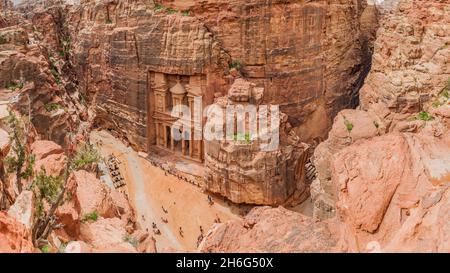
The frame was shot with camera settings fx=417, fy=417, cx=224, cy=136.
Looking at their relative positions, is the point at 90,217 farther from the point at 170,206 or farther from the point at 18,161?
the point at 170,206

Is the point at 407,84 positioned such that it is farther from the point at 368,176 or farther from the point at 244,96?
the point at 368,176

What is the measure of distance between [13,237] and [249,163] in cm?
1741

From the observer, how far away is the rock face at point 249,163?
80.8ft

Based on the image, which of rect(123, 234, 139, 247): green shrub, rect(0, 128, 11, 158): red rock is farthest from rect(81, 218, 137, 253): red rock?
rect(0, 128, 11, 158): red rock

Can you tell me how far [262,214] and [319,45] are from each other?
2429 cm

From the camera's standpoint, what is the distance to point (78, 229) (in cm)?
1188

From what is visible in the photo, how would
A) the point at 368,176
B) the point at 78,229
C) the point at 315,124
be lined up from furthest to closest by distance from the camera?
the point at 315,124
the point at 78,229
the point at 368,176

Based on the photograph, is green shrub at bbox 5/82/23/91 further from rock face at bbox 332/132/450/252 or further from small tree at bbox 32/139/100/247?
rock face at bbox 332/132/450/252

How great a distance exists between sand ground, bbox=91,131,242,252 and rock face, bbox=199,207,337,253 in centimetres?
1452

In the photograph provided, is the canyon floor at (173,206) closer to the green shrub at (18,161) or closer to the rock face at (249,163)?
the rock face at (249,163)

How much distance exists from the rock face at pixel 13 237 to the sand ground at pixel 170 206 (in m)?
14.8

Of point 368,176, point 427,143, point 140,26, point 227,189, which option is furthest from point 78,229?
point 140,26

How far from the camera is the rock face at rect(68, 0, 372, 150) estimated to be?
28.4 metres

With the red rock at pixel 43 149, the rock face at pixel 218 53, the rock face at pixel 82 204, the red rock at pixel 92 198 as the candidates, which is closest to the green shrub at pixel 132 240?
the rock face at pixel 82 204
